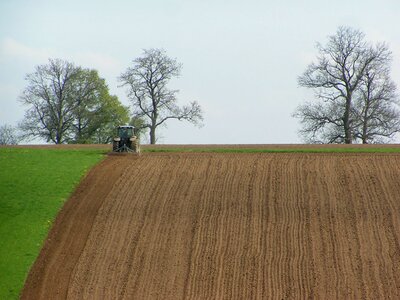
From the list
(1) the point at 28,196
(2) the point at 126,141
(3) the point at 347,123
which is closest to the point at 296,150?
(2) the point at 126,141

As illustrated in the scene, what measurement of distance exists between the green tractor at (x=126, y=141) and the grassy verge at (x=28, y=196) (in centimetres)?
130

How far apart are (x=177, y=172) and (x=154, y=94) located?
3170 cm

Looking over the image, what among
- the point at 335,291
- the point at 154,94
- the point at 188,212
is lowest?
the point at 335,291

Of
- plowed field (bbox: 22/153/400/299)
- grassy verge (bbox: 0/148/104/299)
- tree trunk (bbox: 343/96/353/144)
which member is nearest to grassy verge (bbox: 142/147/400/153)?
plowed field (bbox: 22/153/400/299)

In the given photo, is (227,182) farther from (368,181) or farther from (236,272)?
(236,272)

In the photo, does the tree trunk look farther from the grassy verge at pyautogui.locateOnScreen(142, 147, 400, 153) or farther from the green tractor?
the green tractor

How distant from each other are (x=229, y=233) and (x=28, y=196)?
1125 centimetres

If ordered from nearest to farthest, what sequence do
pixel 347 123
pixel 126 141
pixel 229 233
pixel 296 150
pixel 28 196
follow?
pixel 229 233
pixel 28 196
pixel 296 150
pixel 126 141
pixel 347 123

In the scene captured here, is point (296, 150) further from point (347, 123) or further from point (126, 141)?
point (347, 123)

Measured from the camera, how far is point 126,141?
57312 millimetres

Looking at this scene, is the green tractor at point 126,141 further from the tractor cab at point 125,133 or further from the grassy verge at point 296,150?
the grassy verge at point 296,150

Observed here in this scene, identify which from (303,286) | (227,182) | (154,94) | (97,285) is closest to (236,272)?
(303,286)

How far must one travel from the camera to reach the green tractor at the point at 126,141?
5647 cm

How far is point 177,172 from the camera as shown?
162 ft
